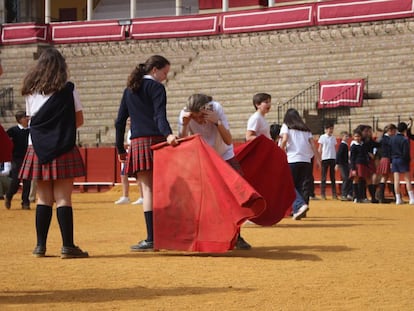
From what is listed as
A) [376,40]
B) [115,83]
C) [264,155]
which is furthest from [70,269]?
[115,83]

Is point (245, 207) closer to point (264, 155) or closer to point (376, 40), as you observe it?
point (264, 155)

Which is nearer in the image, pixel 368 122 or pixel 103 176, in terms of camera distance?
pixel 368 122

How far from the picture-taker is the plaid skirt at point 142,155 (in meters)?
8.48

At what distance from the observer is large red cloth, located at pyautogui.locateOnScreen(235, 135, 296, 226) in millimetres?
10984

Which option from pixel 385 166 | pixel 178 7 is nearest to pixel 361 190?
pixel 385 166

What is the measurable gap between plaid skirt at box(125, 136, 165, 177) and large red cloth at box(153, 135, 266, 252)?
7 centimetres

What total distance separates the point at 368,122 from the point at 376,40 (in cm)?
473

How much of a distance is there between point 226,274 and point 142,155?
1905mm

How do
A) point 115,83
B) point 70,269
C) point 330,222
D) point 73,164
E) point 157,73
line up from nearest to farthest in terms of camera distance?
point 70,269
point 73,164
point 157,73
point 330,222
point 115,83

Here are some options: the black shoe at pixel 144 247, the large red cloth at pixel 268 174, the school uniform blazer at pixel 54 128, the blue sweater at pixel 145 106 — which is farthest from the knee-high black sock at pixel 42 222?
the large red cloth at pixel 268 174

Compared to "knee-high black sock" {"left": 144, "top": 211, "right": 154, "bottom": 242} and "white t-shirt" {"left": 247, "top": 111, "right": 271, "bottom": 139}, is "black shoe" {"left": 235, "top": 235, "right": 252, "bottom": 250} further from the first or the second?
"white t-shirt" {"left": 247, "top": 111, "right": 271, "bottom": 139}

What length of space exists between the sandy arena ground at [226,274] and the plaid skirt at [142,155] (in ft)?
2.33

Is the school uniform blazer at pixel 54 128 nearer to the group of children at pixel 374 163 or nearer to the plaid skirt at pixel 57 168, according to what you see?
the plaid skirt at pixel 57 168

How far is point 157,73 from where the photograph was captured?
8.56 m
